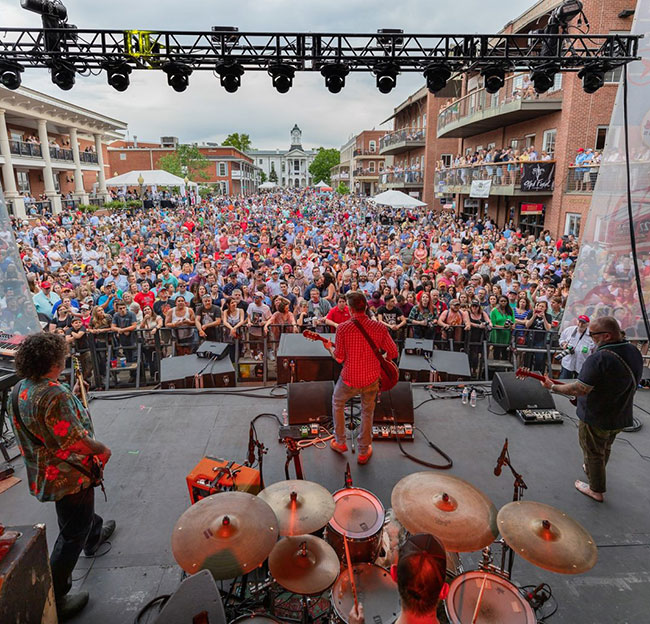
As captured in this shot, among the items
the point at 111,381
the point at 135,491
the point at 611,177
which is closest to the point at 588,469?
the point at 135,491

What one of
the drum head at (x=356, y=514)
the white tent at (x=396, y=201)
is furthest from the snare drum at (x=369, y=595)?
the white tent at (x=396, y=201)

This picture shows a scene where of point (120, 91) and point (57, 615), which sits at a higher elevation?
point (120, 91)

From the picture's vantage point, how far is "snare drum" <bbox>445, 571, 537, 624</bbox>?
2.40 meters

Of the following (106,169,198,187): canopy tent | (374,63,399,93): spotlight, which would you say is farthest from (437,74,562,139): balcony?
(106,169,198,187): canopy tent

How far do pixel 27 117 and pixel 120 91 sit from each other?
24899 mm

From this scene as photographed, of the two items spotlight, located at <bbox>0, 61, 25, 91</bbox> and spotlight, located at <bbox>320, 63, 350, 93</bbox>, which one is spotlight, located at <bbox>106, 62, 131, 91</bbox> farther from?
spotlight, located at <bbox>320, 63, 350, 93</bbox>

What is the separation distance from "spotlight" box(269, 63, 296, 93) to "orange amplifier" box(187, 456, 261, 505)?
23.4 feet

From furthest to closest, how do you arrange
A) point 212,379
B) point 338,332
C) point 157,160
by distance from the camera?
point 157,160 < point 212,379 < point 338,332

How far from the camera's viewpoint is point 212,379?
704 cm

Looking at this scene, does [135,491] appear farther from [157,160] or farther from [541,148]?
[157,160]

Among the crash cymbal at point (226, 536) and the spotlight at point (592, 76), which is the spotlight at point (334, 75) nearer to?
the spotlight at point (592, 76)

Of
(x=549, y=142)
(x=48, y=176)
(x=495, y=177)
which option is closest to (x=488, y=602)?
(x=495, y=177)

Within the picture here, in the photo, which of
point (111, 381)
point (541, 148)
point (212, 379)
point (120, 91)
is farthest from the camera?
point (541, 148)

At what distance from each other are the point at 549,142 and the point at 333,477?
63.2 ft
